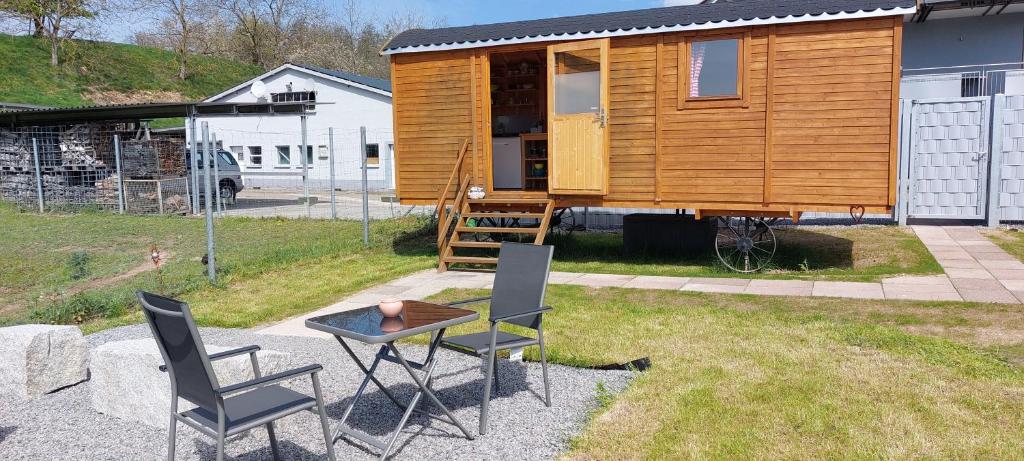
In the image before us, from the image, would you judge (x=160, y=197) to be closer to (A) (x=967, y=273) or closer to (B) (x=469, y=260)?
(B) (x=469, y=260)

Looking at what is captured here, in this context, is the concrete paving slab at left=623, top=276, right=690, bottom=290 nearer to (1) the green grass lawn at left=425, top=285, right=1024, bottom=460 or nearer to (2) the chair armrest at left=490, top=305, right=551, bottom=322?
(1) the green grass lawn at left=425, top=285, right=1024, bottom=460

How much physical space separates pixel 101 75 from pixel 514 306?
34984 mm

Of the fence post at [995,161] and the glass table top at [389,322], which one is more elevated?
the fence post at [995,161]

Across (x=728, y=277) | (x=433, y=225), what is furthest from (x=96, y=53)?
(x=728, y=277)

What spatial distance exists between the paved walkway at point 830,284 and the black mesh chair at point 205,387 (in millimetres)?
3124

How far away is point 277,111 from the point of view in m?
13.8

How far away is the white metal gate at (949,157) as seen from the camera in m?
11.3

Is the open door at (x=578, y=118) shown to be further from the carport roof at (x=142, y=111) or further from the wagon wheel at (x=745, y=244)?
the carport roof at (x=142, y=111)

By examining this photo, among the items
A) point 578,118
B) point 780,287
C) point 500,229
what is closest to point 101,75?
point 500,229

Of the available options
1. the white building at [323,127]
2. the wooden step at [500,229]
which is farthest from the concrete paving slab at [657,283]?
the white building at [323,127]

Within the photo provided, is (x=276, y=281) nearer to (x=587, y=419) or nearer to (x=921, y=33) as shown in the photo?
(x=587, y=419)

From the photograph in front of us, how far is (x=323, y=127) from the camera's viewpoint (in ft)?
87.5

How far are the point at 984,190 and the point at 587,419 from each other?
10.0m

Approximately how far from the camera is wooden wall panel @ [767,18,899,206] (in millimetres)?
8008
